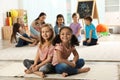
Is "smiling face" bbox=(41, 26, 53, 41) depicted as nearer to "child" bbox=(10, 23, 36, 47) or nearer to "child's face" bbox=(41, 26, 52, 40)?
"child's face" bbox=(41, 26, 52, 40)

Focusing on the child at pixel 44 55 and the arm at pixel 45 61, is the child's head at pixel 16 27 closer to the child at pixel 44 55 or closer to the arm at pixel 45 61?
the child at pixel 44 55

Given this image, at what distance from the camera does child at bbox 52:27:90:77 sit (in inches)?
120

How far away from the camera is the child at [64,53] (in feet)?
9.97

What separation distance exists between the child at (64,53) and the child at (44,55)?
7cm

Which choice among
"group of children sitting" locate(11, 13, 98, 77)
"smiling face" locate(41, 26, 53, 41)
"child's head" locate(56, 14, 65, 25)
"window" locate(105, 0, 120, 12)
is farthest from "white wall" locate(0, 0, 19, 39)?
"smiling face" locate(41, 26, 53, 41)

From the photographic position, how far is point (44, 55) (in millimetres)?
3193

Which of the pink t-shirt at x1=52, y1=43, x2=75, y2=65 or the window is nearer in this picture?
the pink t-shirt at x1=52, y1=43, x2=75, y2=65

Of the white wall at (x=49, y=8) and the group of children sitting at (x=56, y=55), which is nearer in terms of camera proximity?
the group of children sitting at (x=56, y=55)

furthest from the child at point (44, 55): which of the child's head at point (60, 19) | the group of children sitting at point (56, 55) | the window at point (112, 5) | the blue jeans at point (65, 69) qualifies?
the window at point (112, 5)

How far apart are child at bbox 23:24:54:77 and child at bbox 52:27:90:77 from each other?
2.6 inches

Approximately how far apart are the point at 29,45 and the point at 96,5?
3379 millimetres

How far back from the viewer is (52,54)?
124 inches

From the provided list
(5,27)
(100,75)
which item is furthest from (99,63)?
(5,27)

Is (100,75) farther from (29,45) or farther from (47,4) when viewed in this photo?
(47,4)
